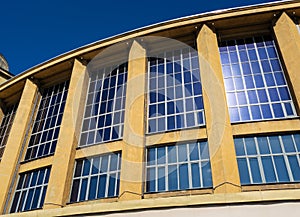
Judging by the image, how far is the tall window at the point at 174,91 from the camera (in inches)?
548

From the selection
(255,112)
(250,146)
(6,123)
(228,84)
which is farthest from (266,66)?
(6,123)

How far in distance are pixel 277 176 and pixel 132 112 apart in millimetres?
7380

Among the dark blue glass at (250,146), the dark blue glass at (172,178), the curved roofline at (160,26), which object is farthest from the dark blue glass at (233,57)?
the dark blue glass at (172,178)

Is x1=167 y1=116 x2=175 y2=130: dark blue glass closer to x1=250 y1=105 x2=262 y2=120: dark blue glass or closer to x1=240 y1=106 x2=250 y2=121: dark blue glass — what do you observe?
x1=240 y1=106 x2=250 y2=121: dark blue glass

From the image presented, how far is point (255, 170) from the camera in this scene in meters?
11.4

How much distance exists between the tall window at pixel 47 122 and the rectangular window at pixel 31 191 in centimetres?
120

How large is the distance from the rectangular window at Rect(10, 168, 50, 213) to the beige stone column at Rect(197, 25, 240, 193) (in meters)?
9.03

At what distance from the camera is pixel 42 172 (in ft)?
49.9

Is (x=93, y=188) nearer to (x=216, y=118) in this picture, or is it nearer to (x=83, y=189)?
(x=83, y=189)

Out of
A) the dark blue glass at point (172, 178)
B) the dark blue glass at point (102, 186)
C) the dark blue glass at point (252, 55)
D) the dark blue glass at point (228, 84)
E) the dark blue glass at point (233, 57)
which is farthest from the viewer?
the dark blue glass at point (233, 57)

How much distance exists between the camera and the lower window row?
11.3 metres

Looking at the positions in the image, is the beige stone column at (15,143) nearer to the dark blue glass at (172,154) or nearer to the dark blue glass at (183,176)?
the dark blue glass at (172,154)

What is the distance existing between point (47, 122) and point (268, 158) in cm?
1336

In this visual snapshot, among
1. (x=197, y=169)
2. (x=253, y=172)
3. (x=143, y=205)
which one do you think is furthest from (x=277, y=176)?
(x=143, y=205)
